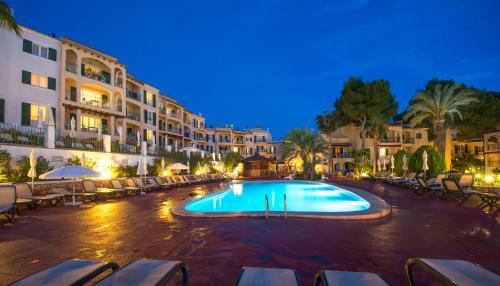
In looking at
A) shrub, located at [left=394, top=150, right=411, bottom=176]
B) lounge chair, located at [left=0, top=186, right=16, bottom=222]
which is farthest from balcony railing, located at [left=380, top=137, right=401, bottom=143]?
lounge chair, located at [left=0, top=186, right=16, bottom=222]

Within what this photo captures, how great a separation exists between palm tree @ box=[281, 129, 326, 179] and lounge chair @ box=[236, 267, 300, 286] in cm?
2897

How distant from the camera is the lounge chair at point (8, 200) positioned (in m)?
8.48

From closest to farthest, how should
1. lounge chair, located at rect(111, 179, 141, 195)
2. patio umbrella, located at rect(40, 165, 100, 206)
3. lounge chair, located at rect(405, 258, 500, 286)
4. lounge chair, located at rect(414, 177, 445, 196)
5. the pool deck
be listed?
lounge chair, located at rect(405, 258, 500, 286) → the pool deck → patio umbrella, located at rect(40, 165, 100, 206) → lounge chair, located at rect(414, 177, 445, 196) → lounge chair, located at rect(111, 179, 141, 195)

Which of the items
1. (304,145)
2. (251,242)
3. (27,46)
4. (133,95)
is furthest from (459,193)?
(133,95)

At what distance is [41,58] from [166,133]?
2048 cm

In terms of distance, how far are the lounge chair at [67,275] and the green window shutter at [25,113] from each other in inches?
977

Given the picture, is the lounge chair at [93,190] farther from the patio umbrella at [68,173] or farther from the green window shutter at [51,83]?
the green window shutter at [51,83]

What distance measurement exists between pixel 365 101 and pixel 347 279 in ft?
139

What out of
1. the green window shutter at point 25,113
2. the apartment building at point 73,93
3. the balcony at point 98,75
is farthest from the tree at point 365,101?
the green window shutter at point 25,113

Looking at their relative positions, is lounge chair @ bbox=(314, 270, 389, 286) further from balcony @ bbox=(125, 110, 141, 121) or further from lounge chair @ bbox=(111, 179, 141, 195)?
balcony @ bbox=(125, 110, 141, 121)

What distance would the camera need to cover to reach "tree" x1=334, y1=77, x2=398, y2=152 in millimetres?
40906

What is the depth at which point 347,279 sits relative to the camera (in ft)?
8.84

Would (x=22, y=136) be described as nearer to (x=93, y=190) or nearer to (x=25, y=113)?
(x=93, y=190)

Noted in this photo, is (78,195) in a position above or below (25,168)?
below
